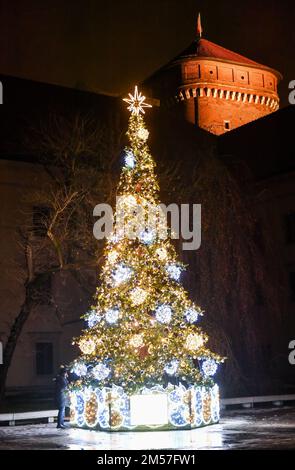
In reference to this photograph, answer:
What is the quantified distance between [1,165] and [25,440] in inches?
736

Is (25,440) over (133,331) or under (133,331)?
under

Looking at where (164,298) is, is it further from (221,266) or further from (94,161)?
(94,161)

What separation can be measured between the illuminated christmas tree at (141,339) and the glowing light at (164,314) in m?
0.02

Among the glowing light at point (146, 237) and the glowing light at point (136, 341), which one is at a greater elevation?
the glowing light at point (146, 237)

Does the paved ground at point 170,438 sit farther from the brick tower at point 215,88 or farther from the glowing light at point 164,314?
the brick tower at point 215,88

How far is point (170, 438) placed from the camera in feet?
48.4

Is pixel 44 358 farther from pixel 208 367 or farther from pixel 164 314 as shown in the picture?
pixel 164 314

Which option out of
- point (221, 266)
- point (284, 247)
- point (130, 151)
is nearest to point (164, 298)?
point (130, 151)

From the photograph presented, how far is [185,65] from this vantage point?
179ft

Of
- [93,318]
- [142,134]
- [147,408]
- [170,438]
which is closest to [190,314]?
[93,318]

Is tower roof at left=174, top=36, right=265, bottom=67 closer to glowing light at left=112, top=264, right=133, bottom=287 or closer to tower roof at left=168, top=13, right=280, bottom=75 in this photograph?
tower roof at left=168, top=13, right=280, bottom=75

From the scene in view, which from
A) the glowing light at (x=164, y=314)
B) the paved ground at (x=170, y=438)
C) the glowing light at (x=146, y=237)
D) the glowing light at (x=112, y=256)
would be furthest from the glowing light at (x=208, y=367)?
the glowing light at (x=112, y=256)

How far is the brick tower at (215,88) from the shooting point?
176 ft

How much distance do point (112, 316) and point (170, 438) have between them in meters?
3.23
